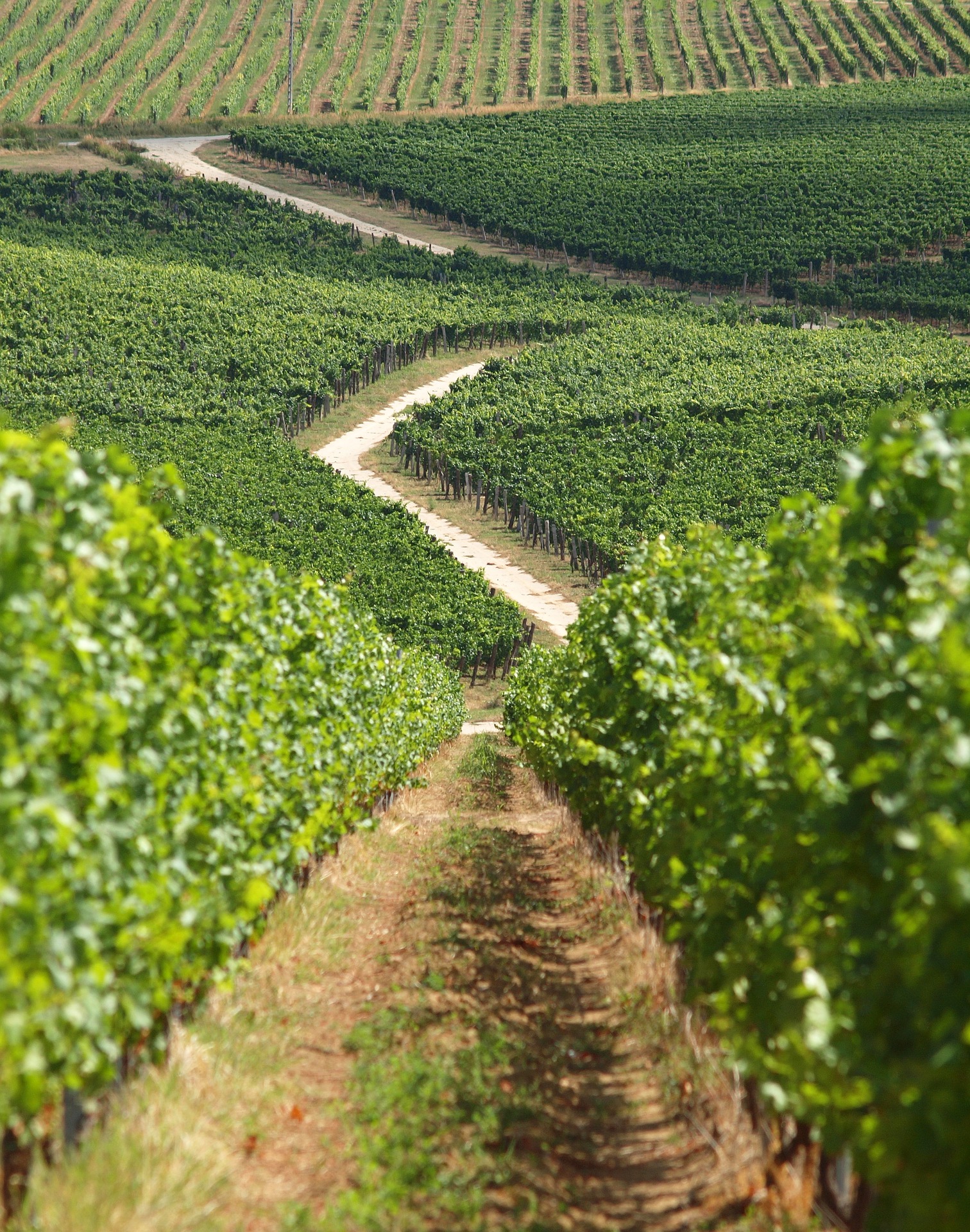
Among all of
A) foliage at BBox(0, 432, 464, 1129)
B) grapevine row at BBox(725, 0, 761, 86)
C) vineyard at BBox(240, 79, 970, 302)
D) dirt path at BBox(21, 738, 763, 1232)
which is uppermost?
grapevine row at BBox(725, 0, 761, 86)

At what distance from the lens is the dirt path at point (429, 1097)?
19.6ft

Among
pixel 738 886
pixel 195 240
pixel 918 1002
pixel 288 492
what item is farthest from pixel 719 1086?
pixel 195 240

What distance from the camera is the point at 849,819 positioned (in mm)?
5105

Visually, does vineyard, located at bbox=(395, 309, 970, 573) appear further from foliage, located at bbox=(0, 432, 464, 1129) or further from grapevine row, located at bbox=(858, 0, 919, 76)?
grapevine row, located at bbox=(858, 0, 919, 76)

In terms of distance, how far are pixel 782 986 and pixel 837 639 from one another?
1805mm

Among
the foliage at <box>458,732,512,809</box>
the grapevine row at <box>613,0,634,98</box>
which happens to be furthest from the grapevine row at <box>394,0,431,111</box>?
the foliage at <box>458,732,512,809</box>

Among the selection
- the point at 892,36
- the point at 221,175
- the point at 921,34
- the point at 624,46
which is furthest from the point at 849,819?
the point at 921,34

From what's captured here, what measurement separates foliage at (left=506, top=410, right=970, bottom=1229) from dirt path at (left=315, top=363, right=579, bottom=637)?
33.6 meters

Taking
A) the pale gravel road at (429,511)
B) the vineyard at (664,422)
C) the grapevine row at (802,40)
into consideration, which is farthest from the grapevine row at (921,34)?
the vineyard at (664,422)

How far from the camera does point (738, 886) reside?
6.82 meters

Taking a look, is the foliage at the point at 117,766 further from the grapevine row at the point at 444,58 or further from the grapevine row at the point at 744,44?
the grapevine row at the point at 744,44

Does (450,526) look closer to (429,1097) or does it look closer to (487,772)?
(487,772)

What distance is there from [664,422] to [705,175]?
54.7 metres

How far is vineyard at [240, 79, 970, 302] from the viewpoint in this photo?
9256cm
